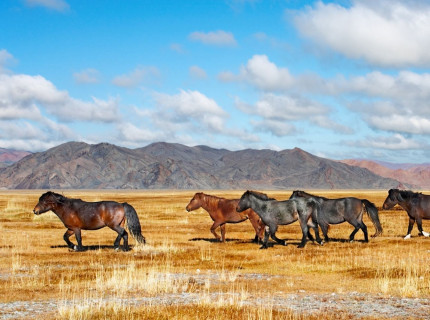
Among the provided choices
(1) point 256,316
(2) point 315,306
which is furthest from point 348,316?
(1) point 256,316

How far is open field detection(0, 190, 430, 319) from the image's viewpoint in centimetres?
1034

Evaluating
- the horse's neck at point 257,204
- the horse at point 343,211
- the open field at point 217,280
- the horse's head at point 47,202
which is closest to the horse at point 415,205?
the open field at point 217,280

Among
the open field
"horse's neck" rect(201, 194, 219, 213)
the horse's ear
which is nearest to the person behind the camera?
the open field

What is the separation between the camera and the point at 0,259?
18547mm

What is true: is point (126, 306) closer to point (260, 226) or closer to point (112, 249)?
point (112, 249)

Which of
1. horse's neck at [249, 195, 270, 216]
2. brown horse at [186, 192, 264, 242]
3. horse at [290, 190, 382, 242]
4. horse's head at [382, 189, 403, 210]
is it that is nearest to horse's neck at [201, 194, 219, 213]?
brown horse at [186, 192, 264, 242]

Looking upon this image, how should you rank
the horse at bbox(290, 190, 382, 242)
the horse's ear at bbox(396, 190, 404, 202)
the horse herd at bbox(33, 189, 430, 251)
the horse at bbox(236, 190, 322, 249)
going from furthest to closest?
the horse's ear at bbox(396, 190, 404, 202)
the horse at bbox(290, 190, 382, 242)
the horse at bbox(236, 190, 322, 249)
the horse herd at bbox(33, 189, 430, 251)

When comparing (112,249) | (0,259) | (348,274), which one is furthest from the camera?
(112,249)

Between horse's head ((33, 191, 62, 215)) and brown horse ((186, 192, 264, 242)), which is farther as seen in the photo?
brown horse ((186, 192, 264, 242))

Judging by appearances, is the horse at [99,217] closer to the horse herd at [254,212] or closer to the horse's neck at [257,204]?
the horse herd at [254,212]

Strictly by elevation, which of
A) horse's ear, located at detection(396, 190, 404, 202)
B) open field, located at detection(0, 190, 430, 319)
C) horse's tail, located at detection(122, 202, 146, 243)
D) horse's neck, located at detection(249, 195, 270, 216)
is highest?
horse's ear, located at detection(396, 190, 404, 202)

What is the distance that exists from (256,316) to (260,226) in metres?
13.7

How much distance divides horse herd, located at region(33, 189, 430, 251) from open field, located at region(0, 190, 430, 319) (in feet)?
2.84

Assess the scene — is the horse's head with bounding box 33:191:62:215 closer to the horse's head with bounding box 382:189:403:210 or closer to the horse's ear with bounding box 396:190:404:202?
the horse's head with bounding box 382:189:403:210
